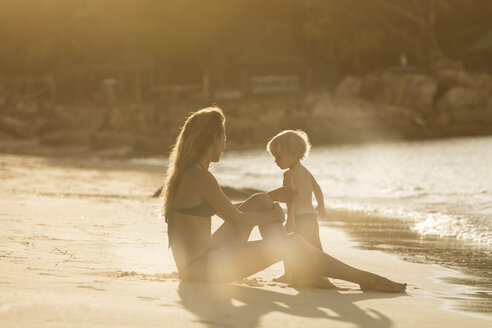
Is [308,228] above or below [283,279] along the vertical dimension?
above

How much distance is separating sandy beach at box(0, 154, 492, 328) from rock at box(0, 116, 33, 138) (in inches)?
1443

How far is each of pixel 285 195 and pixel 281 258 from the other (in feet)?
1.63

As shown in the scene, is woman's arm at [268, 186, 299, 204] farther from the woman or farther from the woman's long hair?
the woman's long hair

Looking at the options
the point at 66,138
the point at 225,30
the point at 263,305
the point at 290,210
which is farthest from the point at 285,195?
the point at 225,30

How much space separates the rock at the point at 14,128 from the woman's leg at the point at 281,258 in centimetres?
4078

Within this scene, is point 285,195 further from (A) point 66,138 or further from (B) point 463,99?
(B) point 463,99

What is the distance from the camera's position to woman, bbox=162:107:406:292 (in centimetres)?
559

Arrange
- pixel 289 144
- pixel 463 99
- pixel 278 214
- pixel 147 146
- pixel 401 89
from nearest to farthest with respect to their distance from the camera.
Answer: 1. pixel 278 214
2. pixel 289 144
3. pixel 147 146
4. pixel 463 99
5. pixel 401 89

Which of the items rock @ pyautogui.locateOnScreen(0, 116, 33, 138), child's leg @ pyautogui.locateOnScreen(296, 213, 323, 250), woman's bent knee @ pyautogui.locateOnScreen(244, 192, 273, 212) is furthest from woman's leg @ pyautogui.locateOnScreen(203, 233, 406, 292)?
rock @ pyautogui.locateOnScreen(0, 116, 33, 138)

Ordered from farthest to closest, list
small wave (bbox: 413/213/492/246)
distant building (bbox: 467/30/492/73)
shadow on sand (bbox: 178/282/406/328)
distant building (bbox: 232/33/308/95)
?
1. distant building (bbox: 232/33/308/95)
2. distant building (bbox: 467/30/492/73)
3. small wave (bbox: 413/213/492/246)
4. shadow on sand (bbox: 178/282/406/328)

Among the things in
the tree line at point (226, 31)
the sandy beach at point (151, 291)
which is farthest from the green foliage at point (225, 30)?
the sandy beach at point (151, 291)

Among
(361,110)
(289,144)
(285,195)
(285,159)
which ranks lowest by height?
(285,195)

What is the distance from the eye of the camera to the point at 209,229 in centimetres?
572

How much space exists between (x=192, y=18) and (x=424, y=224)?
38.0m
